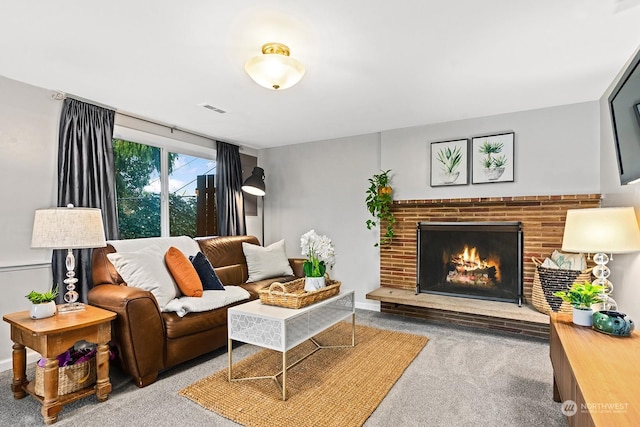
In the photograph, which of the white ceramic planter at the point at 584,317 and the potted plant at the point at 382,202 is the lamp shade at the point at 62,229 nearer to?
the potted plant at the point at 382,202

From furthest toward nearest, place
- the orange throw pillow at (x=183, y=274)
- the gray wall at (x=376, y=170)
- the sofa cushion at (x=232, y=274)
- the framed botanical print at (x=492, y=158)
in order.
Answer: the sofa cushion at (x=232, y=274), the framed botanical print at (x=492, y=158), the gray wall at (x=376, y=170), the orange throw pillow at (x=183, y=274)

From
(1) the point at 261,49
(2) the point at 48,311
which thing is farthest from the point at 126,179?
(1) the point at 261,49

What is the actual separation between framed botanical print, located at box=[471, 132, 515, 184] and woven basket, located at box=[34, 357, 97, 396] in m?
3.68

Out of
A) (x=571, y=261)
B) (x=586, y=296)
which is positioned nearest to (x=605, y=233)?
(x=586, y=296)

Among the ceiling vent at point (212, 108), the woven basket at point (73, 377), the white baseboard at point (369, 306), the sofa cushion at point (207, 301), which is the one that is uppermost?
the ceiling vent at point (212, 108)

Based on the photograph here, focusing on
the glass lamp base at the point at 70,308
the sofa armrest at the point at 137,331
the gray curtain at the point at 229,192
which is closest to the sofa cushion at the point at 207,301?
the sofa armrest at the point at 137,331

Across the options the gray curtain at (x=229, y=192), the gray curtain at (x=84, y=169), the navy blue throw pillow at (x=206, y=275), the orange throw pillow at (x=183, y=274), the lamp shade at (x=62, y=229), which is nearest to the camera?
the lamp shade at (x=62, y=229)

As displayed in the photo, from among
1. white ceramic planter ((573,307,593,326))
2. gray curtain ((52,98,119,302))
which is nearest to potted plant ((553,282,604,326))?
white ceramic planter ((573,307,593,326))

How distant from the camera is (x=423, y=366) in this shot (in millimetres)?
2611

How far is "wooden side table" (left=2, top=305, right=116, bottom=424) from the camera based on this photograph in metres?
1.90

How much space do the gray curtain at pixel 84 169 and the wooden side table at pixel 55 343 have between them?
76 cm

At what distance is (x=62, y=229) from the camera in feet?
7.02

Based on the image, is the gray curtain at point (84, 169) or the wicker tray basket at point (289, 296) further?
the gray curtain at point (84, 169)

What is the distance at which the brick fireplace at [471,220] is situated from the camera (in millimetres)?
3254
